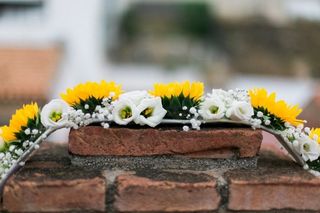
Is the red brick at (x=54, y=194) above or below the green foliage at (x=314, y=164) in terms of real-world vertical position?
below

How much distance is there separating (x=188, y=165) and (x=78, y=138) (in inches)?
8.6

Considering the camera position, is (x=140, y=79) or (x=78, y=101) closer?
(x=78, y=101)

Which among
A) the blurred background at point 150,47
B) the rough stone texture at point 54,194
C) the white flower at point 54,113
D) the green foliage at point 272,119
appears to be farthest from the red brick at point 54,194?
the blurred background at point 150,47

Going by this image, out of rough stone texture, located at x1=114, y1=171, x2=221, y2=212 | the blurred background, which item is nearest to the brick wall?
rough stone texture, located at x1=114, y1=171, x2=221, y2=212

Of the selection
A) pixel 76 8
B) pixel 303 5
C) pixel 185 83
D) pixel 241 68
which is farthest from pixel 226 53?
pixel 185 83

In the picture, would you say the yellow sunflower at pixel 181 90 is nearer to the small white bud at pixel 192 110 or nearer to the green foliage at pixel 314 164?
the small white bud at pixel 192 110

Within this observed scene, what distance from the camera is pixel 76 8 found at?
10977mm

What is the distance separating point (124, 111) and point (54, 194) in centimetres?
21

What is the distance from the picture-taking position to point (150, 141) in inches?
52.1

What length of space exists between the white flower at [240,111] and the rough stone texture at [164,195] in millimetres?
143

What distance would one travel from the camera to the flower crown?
4.32 ft

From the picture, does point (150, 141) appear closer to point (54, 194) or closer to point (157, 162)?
point (157, 162)

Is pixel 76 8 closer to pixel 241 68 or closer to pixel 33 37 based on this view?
pixel 33 37

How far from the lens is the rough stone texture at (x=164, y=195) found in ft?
4.12
